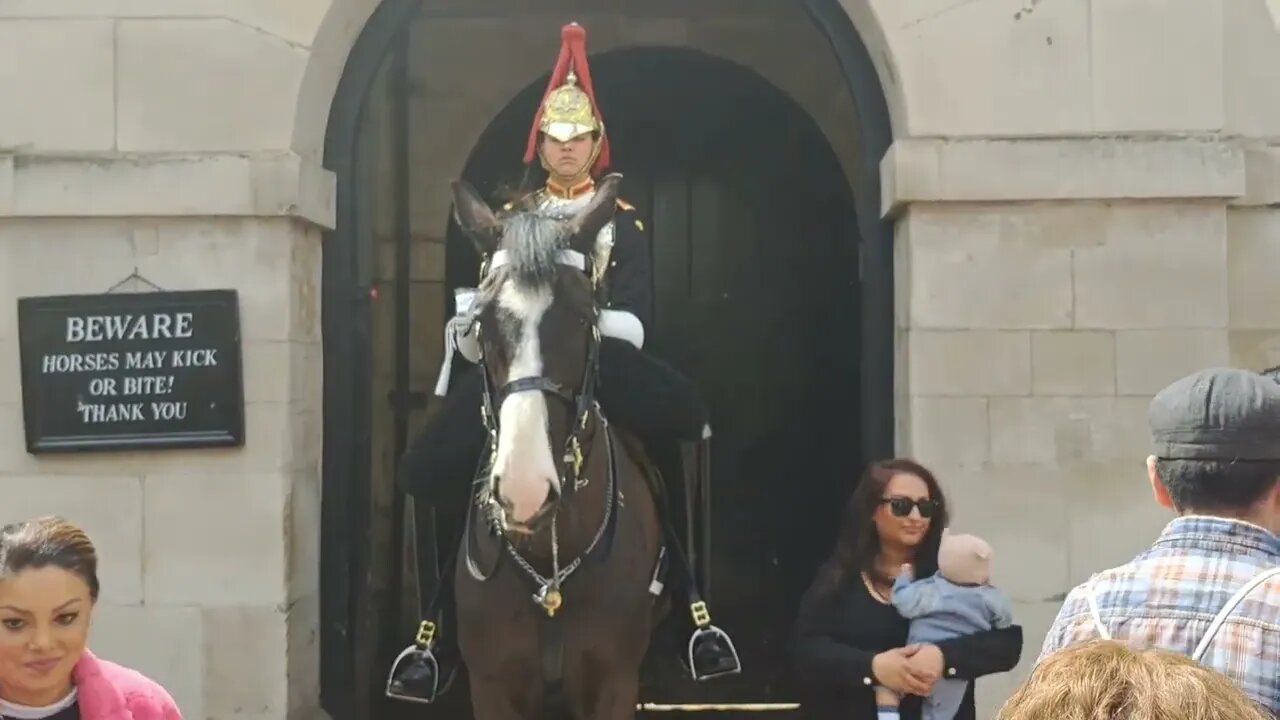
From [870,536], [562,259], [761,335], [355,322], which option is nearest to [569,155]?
[562,259]

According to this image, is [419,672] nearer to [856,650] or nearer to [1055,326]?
[856,650]

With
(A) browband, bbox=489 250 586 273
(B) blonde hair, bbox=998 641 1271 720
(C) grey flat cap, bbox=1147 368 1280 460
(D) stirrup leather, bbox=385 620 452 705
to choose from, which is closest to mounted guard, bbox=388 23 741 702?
(D) stirrup leather, bbox=385 620 452 705

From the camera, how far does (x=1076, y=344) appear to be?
4.54 metres

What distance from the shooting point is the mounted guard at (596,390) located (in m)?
4.08

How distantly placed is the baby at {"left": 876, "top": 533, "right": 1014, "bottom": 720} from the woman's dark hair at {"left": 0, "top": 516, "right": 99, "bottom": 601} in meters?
2.07

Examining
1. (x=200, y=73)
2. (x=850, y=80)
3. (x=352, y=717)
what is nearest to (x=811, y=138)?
(x=850, y=80)

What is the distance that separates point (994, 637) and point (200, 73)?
341cm

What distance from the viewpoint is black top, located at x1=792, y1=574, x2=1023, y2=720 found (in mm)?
3492

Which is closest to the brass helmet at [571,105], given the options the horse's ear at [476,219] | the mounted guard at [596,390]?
the mounted guard at [596,390]

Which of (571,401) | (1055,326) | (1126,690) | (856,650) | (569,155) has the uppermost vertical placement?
(569,155)

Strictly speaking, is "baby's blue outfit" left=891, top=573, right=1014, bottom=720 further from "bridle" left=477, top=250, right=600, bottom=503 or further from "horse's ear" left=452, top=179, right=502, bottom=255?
"horse's ear" left=452, top=179, right=502, bottom=255

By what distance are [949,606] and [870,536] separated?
34cm

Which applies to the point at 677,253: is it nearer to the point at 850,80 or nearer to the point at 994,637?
the point at 850,80

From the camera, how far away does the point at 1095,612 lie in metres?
2.06
